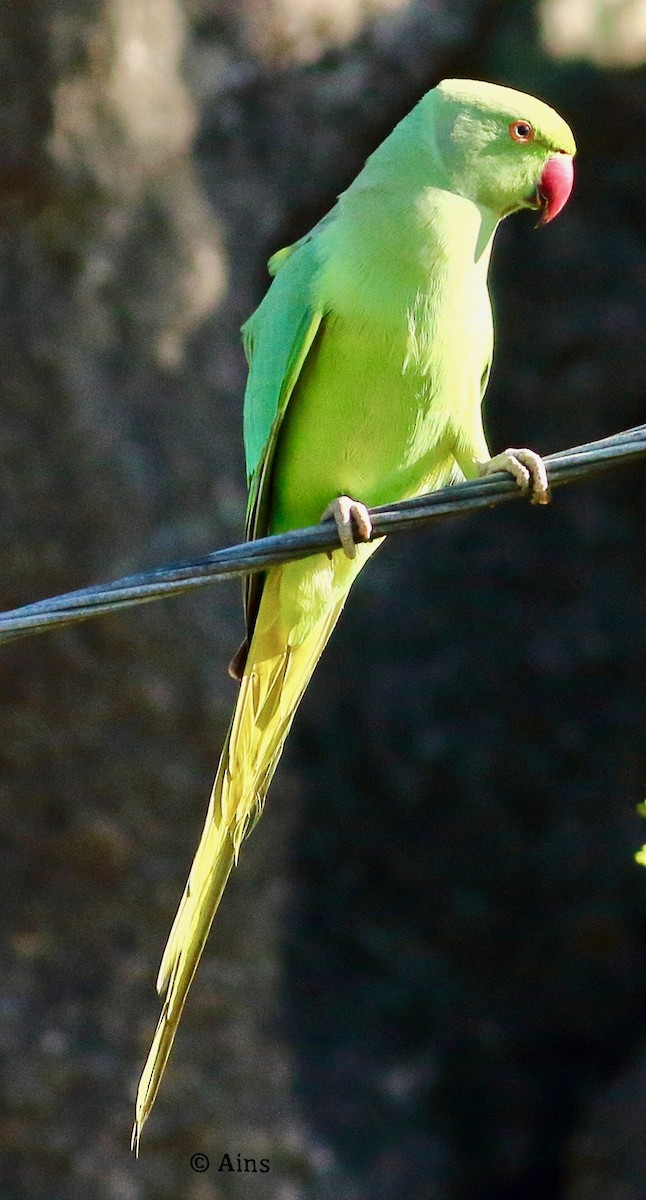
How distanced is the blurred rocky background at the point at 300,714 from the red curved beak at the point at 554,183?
9.55 feet

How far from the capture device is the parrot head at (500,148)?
10.1 ft

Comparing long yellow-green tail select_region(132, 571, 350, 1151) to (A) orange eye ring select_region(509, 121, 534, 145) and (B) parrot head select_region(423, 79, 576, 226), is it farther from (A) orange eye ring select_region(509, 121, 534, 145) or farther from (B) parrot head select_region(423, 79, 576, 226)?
(A) orange eye ring select_region(509, 121, 534, 145)

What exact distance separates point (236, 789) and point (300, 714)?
327 cm

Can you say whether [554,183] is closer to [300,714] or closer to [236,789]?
[236,789]

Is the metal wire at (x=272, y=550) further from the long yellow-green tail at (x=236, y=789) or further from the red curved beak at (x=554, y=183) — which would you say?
the red curved beak at (x=554, y=183)

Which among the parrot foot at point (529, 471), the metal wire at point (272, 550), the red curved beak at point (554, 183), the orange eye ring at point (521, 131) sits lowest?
the metal wire at point (272, 550)

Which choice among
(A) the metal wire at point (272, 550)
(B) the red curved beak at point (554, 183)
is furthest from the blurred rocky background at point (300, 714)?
(A) the metal wire at point (272, 550)

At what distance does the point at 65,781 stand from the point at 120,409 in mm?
1666

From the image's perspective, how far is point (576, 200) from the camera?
662cm

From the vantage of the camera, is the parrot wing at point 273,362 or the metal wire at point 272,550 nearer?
the metal wire at point 272,550

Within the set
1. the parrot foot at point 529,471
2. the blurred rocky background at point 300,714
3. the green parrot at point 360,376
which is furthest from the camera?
the blurred rocky background at point 300,714

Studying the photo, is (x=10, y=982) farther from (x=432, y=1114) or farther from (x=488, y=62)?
(x=488, y=62)

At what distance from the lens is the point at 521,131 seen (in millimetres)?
3113

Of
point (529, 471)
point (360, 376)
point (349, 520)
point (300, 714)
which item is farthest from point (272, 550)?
point (300, 714)
